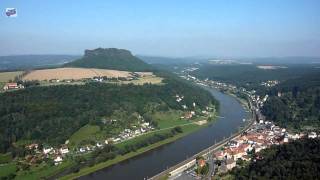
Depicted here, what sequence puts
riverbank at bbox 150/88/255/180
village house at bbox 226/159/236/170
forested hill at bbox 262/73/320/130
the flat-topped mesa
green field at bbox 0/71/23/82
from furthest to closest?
the flat-topped mesa < green field at bbox 0/71/23/82 < forested hill at bbox 262/73/320/130 < village house at bbox 226/159/236/170 < riverbank at bbox 150/88/255/180

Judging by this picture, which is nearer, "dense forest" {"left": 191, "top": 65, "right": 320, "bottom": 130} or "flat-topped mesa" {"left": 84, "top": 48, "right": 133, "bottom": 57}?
"dense forest" {"left": 191, "top": 65, "right": 320, "bottom": 130}

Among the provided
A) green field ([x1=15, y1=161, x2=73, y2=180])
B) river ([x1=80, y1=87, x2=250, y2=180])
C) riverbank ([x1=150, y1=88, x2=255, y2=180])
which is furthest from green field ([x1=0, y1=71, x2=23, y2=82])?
riverbank ([x1=150, y1=88, x2=255, y2=180])

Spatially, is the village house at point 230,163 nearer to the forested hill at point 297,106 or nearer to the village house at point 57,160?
the village house at point 57,160

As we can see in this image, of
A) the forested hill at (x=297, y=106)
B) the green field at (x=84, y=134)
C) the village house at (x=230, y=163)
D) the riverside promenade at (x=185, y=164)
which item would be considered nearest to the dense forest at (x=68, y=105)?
the green field at (x=84, y=134)

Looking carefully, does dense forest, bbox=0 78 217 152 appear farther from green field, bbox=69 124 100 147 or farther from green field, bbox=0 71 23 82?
green field, bbox=0 71 23 82

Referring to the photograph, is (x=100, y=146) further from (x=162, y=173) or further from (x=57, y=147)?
(x=162, y=173)

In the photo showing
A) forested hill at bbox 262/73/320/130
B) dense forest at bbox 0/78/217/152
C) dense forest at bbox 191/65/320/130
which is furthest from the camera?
dense forest at bbox 191/65/320/130
